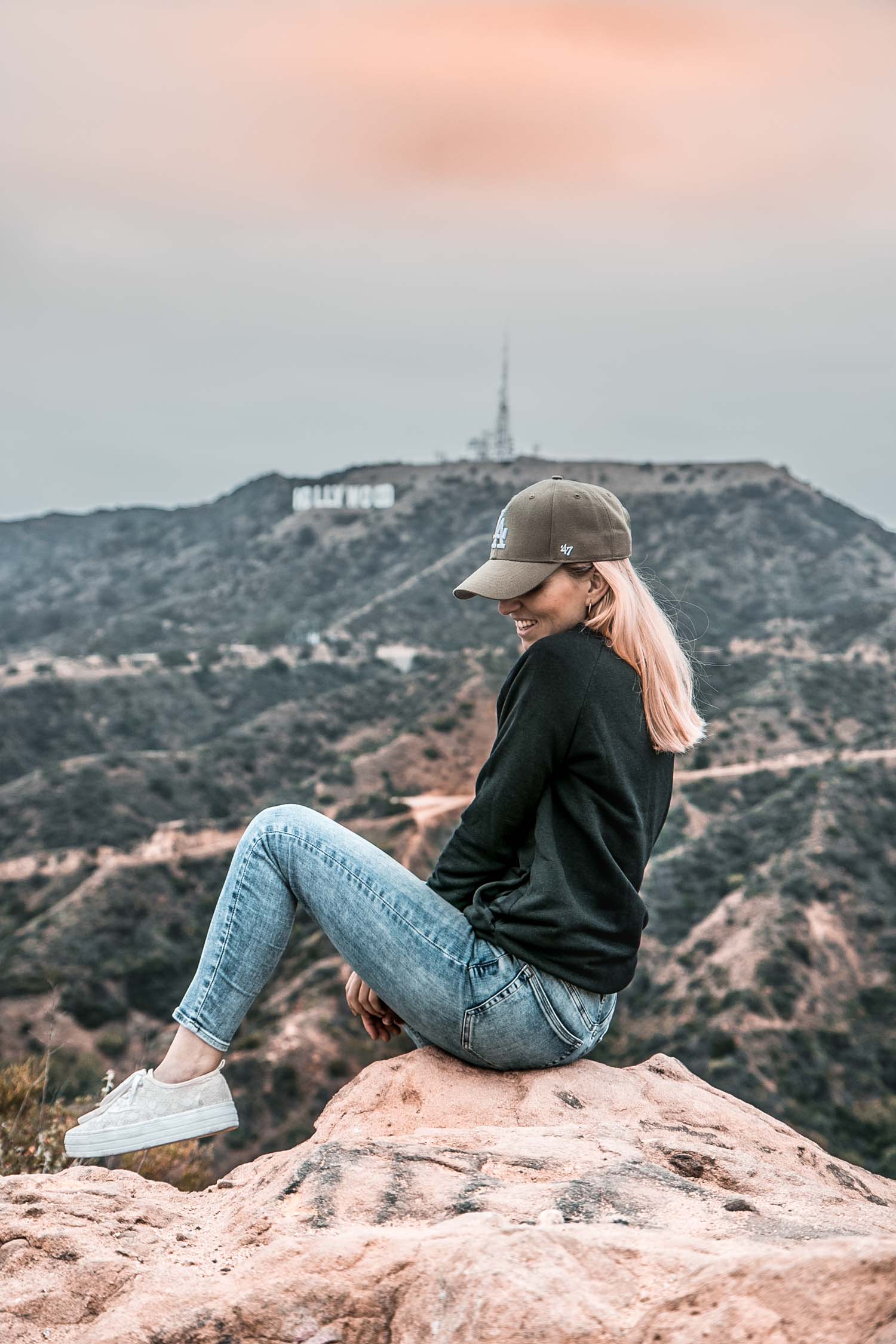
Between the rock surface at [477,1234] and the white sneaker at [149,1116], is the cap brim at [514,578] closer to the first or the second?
the rock surface at [477,1234]

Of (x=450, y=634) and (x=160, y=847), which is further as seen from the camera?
(x=450, y=634)

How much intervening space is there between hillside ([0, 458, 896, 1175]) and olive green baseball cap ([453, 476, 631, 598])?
0.54 metres

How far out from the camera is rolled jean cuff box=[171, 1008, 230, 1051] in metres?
3.53

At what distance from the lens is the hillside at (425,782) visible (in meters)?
22.7

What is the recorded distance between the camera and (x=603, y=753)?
3.19 m

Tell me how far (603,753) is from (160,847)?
111 feet

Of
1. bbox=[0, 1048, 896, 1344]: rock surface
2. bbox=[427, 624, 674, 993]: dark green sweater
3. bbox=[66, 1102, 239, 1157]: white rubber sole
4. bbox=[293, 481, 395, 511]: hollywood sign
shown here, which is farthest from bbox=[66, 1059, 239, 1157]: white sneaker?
bbox=[293, 481, 395, 511]: hollywood sign

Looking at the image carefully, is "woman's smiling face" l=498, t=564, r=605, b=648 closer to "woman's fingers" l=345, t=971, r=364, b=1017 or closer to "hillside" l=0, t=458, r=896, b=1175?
"hillside" l=0, t=458, r=896, b=1175

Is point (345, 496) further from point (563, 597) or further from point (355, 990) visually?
point (563, 597)

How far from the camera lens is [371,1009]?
3672mm

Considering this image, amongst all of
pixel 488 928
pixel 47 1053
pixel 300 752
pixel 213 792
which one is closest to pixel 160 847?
pixel 213 792

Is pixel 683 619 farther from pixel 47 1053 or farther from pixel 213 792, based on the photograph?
pixel 213 792

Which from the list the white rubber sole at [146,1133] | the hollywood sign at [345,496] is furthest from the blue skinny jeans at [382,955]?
the hollywood sign at [345,496]

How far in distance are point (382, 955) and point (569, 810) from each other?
2.38ft
